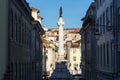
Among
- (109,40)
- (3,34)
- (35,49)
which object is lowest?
(3,34)

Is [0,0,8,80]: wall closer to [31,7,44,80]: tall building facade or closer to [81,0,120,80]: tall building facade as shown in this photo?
[81,0,120,80]: tall building facade

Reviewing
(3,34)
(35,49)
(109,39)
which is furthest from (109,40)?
(35,49)

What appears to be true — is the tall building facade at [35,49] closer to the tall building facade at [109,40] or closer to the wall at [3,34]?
the tall building facade at [109,40]

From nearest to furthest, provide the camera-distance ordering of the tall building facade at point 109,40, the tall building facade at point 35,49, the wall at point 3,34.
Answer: the wall at point 3,34 < the tall building facade at point 109,40 < the tall building facade at point 35,49

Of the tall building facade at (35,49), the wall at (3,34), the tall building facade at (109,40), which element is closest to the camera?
the wall at (3,34)

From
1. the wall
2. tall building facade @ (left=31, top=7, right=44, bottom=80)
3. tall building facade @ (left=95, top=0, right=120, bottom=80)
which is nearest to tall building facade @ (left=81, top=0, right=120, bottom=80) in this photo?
tall building facade @ (left=95, top=0, right=120, bottom=80)

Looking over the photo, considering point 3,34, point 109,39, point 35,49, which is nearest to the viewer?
point 3,34

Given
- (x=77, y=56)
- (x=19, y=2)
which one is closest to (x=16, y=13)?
(x=19, y=2)

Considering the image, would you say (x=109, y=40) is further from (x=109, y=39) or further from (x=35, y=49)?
(x=35, y=49)

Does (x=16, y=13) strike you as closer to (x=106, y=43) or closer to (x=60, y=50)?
(x=106, y=43)

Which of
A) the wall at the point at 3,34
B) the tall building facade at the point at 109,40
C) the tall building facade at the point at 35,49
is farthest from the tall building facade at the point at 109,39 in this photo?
the tall building facade at the point at 35,49

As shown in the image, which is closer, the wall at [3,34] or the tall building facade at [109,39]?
the wall at [3,34]

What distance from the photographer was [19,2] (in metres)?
43.5

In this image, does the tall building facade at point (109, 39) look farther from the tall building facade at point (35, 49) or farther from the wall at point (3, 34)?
the tall building facade at point (35, 49)
